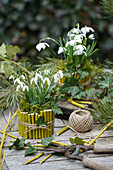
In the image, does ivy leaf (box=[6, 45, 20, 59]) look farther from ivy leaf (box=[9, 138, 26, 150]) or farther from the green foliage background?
the green foliage background

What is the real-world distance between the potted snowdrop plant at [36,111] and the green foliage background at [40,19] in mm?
1088

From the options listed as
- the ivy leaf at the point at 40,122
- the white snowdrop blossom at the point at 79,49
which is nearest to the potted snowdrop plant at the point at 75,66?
the white snowdrop blossom at the point at 79,49

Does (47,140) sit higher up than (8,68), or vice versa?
(8,68)

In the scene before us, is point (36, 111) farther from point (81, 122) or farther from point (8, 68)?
point (8, 68)

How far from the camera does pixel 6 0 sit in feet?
7.82

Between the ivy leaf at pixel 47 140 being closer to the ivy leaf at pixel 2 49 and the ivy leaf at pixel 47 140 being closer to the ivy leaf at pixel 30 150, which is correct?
the ivy leaf at pixel 30 150

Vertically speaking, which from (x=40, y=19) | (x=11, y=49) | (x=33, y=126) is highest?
(x=40, y=19)

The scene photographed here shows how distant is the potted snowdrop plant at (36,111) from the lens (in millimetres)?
1371

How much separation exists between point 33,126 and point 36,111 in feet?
0.24

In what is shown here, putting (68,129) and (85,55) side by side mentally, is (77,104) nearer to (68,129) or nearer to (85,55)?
(68,129)

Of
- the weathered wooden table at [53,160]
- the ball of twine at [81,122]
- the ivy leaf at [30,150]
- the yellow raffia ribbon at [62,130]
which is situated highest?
the ball of twine at [81,122]

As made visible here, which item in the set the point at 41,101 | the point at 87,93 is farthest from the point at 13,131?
the point at 87,93

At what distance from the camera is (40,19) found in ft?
8.04

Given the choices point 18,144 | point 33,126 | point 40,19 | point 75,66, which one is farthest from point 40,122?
point 40,19
